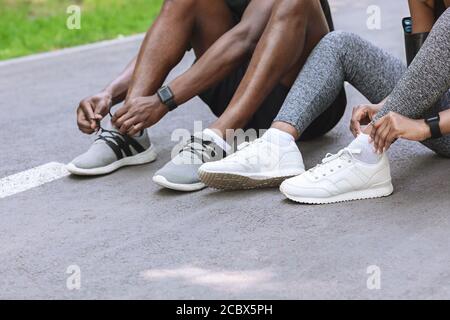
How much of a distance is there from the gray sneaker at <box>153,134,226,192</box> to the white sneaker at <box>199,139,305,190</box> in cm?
10

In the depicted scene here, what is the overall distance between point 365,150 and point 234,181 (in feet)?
1.56

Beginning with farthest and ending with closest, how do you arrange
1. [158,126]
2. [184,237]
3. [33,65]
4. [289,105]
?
1. [33,65]
2. [158,126]
3. [289,105]
4. [184,237]

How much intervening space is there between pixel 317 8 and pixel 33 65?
362 cm

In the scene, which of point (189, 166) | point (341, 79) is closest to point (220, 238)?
point (189, 166)

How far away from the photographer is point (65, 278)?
2.57 m

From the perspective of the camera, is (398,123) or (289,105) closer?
(398,123)

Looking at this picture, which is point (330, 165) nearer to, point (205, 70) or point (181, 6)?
point (205, 70)

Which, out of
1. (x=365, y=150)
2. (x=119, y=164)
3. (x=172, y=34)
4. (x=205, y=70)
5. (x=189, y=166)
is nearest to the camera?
(x=365, y=150)

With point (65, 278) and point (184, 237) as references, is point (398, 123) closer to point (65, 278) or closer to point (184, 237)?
point (184, 237)

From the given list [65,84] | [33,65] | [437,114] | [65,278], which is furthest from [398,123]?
[33,65]

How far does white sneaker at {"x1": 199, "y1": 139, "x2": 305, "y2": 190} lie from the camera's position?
125 inches

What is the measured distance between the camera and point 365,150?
3082mm

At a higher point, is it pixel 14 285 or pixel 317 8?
pixel 317 8

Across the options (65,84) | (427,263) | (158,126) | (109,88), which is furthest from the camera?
(65,84)
